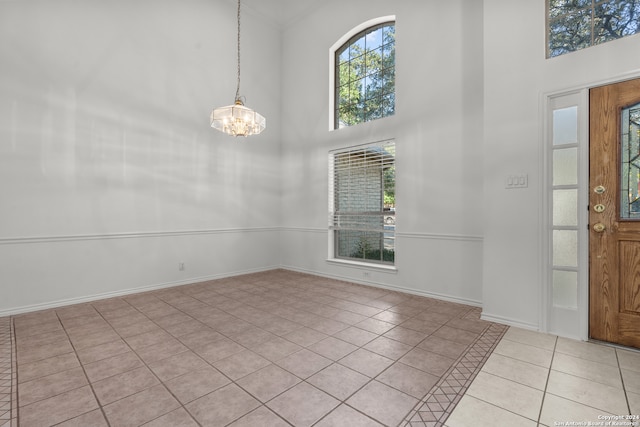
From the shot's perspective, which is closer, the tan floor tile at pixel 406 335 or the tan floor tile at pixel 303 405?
the tan floor tile at pixel 303 405

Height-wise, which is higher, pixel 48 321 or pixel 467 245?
pixel 467 245

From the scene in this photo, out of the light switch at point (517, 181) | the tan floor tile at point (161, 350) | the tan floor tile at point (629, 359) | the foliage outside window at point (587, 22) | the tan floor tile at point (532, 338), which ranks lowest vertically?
the tan floor tile at point (161, 350)

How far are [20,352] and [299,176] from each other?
13.4 ft

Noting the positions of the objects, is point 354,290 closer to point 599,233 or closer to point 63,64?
point 599,233

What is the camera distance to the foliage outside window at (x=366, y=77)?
14.6ft

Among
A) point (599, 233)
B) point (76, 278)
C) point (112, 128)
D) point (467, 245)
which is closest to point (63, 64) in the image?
point (112, 128)

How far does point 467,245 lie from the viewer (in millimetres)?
3520

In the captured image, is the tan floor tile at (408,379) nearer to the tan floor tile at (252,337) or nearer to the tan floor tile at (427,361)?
the tan floor tile at (427,361)

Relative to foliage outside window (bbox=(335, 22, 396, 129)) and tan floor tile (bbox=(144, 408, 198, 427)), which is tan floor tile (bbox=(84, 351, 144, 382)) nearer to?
tan floor tile (bbox=(144, 408, 198, 427))

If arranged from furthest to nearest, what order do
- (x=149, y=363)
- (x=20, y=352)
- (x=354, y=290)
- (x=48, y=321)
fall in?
1. (x=354, y=290)
2. (x=48, y=321)
3. (x=20, y=352)
4. (x=149, y=363)

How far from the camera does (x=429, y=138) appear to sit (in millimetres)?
3822

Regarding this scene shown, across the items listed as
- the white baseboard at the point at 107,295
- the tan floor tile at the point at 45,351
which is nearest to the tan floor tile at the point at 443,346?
the tan floor tile at the point at 45,351

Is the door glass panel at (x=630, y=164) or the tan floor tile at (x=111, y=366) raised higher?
the door glass panel at (x=630, y=164)

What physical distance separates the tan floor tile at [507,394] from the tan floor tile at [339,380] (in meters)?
0.66
